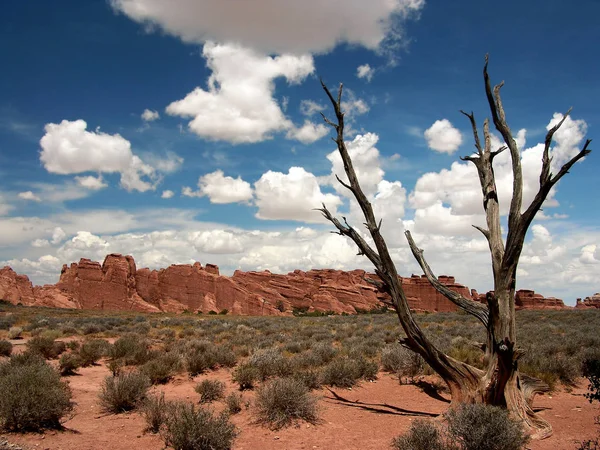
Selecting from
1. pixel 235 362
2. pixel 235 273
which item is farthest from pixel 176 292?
pixel 235 362

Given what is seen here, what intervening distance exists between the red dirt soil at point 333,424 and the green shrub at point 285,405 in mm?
192

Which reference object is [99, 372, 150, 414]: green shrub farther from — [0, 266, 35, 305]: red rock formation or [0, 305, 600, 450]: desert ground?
[0, 266, 35, 305]: red rock formation

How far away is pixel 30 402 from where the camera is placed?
593 cm

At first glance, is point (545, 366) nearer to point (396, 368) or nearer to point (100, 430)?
point (396, 368)

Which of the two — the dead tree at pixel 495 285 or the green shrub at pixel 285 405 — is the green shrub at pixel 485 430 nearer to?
the dead tree at pixel 495 285

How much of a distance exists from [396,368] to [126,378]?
6.64m

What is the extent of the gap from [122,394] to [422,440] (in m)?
5.39

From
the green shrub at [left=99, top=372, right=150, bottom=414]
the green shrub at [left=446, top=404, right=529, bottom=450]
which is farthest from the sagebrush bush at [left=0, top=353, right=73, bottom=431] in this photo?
the green shrub at [left=446, top=404, right=529, bottom=450]

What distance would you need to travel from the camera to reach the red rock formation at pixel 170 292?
69750mm

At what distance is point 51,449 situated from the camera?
537 cm

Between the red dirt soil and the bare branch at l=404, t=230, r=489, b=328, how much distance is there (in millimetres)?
1959

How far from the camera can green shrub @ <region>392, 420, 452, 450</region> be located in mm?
4793

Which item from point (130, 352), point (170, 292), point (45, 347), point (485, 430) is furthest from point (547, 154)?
point (170, 292)

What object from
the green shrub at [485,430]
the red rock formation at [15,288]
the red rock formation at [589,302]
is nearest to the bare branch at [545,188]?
the green shrub at [485,430]
